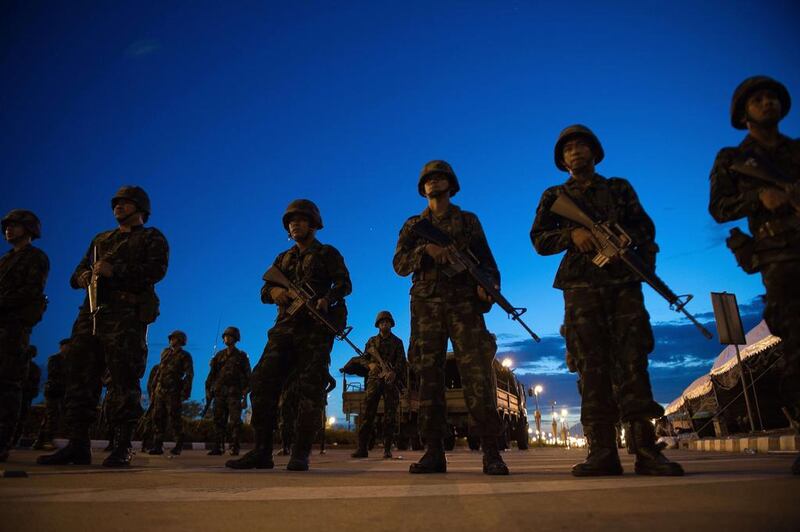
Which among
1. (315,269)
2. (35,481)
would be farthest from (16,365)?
(315,269)

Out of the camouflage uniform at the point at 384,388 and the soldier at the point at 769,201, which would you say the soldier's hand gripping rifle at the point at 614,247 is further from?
the camouflage uniform at the point at 384,388

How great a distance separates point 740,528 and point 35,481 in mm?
3518

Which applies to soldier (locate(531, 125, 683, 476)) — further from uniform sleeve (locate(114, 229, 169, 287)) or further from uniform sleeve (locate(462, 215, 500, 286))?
uniform sleeve (locate(114, 229, 169, 287))

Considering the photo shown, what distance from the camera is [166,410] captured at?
32.9ft

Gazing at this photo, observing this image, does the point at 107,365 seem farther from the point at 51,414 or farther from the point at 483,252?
the point at 51,414

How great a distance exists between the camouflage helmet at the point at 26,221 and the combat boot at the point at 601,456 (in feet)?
20.3

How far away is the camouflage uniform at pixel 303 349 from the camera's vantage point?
4.67 metres

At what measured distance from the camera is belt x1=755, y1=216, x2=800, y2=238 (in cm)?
308

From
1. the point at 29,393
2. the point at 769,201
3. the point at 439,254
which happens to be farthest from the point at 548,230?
the point at 29,393

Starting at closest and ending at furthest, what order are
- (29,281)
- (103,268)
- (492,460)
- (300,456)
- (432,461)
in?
1. (492,460)
2. (432,461)
3. (300,456)
4. (103,268)
5. (29,281)

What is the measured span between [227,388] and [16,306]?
6.04 m

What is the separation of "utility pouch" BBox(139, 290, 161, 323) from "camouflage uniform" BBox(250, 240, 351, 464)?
3.59 ft

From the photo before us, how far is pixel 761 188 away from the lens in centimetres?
320

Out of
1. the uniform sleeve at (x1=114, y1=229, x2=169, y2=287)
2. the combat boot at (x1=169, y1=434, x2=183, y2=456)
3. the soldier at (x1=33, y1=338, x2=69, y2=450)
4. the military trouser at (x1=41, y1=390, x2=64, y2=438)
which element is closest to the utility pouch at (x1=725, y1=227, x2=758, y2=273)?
the uniform sleeve at (x1=114, y1=229, x2=169, y2=287)
